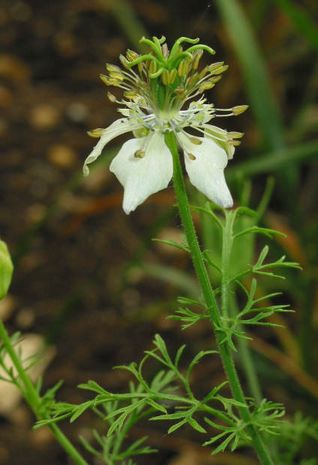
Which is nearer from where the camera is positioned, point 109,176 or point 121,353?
point 121,353

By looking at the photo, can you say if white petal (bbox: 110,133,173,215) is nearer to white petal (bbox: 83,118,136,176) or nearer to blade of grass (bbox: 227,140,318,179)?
white petal (bbox: 83,118,136,176)

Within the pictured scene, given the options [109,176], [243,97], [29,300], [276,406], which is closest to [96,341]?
[29,300]

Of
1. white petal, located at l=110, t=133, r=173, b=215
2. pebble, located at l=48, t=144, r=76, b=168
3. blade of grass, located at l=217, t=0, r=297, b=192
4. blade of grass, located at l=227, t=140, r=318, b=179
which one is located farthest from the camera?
pebble, located at l=48, t=144, r=76, b=168

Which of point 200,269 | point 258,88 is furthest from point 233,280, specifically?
point 258,88

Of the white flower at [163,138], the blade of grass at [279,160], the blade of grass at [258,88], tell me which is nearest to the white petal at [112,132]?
the white flower at [163,138]

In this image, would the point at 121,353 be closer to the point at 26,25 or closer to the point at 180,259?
the point at 180,259

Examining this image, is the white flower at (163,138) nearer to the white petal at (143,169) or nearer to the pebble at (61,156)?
the white petal at (143,169)

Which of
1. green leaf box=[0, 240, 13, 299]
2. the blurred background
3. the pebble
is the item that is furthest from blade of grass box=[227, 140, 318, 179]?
green leaf box=[0, 240, 13, 299]
